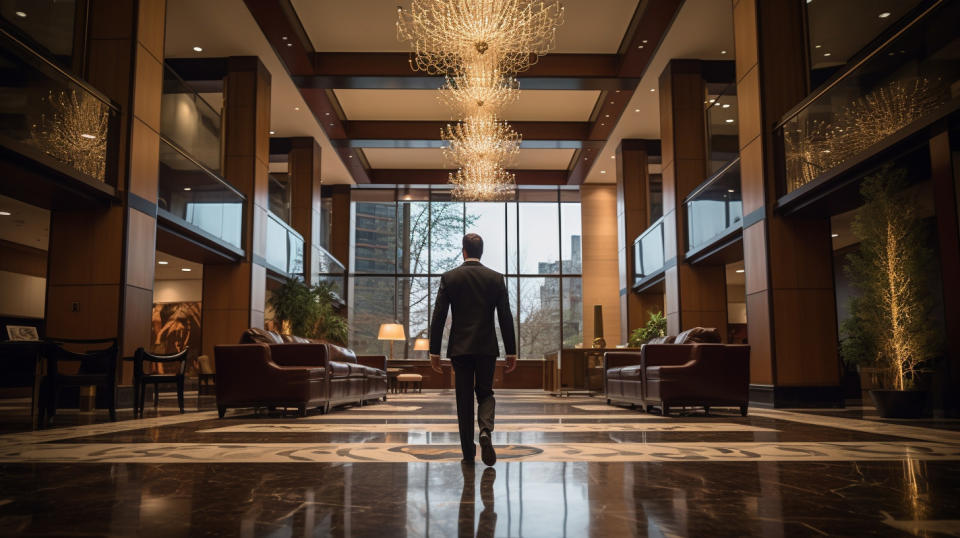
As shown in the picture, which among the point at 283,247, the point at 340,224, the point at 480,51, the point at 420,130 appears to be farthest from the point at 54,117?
the point at 340,224

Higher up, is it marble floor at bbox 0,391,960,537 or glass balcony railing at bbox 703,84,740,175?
glass balcony railing at bbox 703,84,740,175

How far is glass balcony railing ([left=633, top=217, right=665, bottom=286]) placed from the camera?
46.1 ft

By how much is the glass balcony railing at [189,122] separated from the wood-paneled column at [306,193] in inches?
156

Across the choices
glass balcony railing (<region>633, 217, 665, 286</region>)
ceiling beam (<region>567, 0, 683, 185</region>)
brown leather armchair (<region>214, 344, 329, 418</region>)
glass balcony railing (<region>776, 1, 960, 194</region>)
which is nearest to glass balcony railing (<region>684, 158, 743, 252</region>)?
glass balcony railing (<region>776, 1, 960, 194</region>)

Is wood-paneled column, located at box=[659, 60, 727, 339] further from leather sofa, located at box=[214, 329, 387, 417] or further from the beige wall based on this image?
leather sofa, located at box=[214, 329, 387, 417]

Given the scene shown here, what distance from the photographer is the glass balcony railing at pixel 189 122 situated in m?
10.8

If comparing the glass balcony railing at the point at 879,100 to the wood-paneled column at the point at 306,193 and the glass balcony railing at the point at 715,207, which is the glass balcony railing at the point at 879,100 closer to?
the glass balcony railing at the point at 715,207

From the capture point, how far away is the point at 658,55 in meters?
12.4

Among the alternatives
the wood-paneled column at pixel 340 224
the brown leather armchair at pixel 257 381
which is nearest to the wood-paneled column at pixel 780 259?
the brown leather armchair at pixel 257 381

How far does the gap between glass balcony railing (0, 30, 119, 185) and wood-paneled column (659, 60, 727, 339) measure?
30.1ft

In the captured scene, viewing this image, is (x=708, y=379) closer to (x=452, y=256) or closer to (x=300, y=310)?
(x=300, y=310)

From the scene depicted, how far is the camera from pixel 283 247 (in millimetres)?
14258

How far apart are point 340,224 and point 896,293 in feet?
52.8

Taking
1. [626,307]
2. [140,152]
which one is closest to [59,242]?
[140,152]
